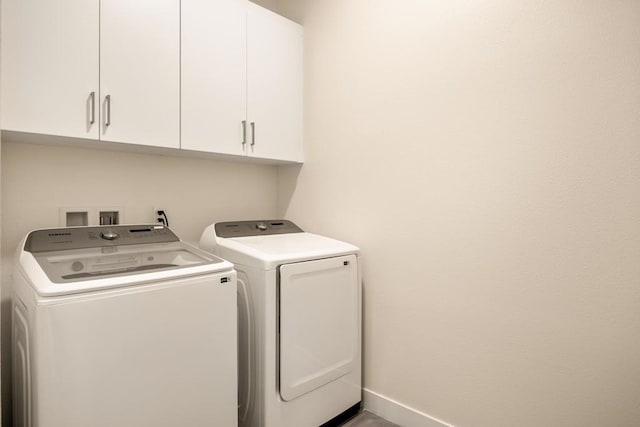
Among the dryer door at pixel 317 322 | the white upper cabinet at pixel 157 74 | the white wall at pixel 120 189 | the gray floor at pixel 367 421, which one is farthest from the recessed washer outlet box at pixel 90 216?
the gray floor at pixel 367 421

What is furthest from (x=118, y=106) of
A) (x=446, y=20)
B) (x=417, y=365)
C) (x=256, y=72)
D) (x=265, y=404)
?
(x=417, y=365)

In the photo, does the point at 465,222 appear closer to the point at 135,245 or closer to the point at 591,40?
the point at 591,40

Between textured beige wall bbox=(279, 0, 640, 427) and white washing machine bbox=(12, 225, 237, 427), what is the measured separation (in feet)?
3.10

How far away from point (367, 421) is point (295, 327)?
78cm

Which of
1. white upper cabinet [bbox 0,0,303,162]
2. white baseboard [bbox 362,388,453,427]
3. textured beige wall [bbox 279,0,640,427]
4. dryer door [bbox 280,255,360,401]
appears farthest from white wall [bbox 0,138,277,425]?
white baseboard [bbox 362,388,453,427]

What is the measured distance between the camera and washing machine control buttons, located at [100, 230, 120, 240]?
159 centimetres

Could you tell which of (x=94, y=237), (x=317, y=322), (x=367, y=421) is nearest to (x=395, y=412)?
(x=367, y=421)

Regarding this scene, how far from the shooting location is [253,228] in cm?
212

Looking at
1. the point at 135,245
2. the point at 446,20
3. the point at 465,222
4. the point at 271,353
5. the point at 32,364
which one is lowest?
the point at 271,353

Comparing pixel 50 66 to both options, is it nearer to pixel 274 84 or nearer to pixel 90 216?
pixel 90 216

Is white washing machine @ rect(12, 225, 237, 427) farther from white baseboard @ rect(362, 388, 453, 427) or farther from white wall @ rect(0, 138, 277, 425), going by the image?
white baseboard @ rect(362, 388, 453, 427)

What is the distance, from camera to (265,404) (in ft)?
5.13

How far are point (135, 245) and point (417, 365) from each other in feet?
4.94

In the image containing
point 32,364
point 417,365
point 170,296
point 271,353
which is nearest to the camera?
point 32,364
